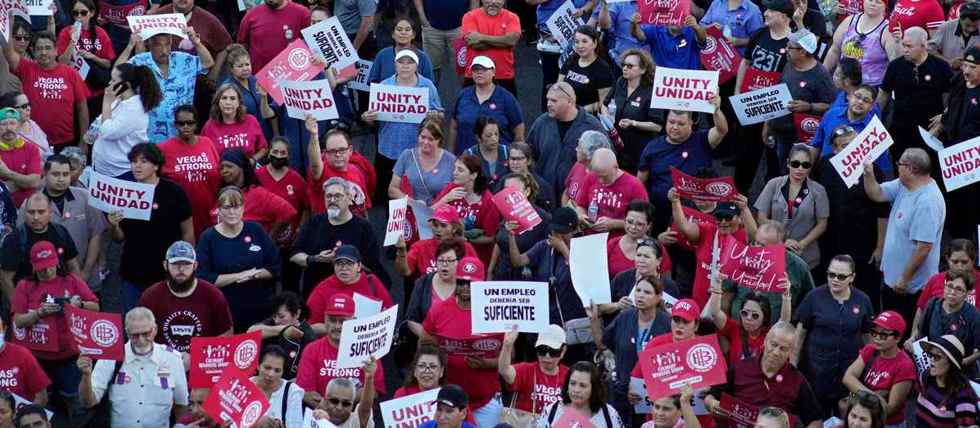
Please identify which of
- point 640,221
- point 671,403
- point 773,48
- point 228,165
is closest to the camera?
point 671,403

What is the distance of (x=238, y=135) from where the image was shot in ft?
50.4

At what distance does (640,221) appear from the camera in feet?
45.1

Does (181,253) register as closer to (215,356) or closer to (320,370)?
(215,356)

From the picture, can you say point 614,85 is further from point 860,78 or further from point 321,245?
point 321,245

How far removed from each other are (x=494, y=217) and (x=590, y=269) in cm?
134

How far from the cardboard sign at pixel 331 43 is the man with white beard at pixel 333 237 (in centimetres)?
213

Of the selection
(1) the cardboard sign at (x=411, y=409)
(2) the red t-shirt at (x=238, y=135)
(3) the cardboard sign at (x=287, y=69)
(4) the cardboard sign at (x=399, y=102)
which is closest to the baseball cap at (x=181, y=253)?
(1) the cardboard sign at (x=411, y=409)

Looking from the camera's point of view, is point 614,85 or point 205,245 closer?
point 205,245

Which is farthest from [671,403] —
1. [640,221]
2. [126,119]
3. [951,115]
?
[126,119]

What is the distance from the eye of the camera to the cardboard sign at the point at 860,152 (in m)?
14.2

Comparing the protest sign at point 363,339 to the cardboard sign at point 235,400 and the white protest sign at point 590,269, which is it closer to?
the cardboard sign at point 235,400

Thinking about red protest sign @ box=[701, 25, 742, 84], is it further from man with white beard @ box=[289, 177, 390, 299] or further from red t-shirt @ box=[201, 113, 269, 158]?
man with white beard @ box=[289, 177, 390, 299]

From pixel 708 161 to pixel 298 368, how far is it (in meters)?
3.71

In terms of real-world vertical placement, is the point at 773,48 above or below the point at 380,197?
above
